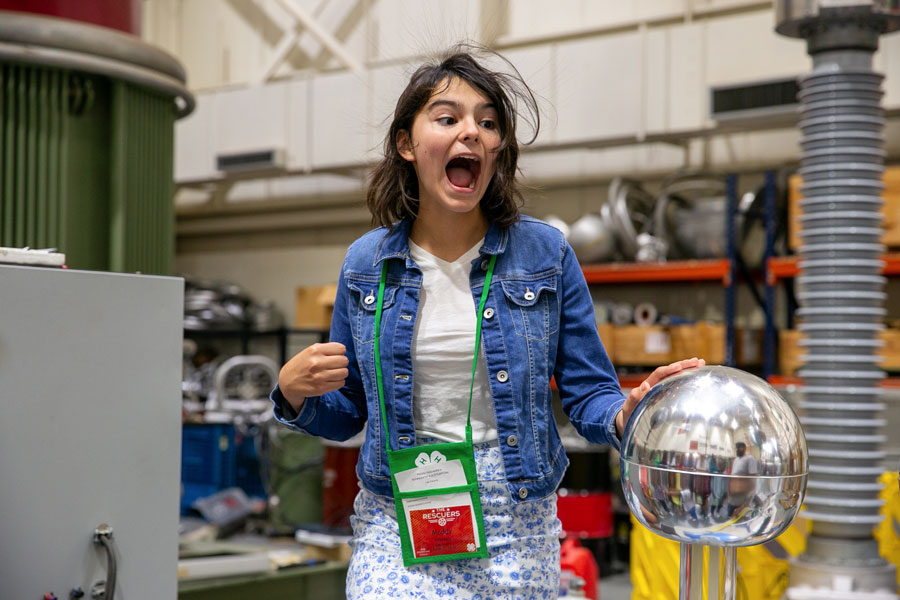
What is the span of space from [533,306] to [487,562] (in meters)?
0.39

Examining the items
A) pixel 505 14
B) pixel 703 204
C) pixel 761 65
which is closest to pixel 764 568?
pixel 703 204

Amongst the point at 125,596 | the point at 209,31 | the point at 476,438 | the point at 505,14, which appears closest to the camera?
the point at 476,438

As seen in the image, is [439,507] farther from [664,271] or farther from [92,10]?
[664,271]

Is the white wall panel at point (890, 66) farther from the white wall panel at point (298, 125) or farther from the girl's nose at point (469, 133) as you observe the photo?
the girl's nose at point (469, 133)

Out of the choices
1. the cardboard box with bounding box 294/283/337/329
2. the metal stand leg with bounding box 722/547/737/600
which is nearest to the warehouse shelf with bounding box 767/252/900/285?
the cardboard box with bounding box 294/283/337/329

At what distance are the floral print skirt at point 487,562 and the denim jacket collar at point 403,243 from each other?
293mm

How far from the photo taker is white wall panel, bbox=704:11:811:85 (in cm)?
549

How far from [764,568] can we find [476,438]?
2.14 meters

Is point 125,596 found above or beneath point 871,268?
beneath

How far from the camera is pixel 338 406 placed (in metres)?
1.54

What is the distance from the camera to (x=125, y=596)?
1.83 m

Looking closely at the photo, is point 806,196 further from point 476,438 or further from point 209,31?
point 209,31

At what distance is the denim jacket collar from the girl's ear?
10 cm

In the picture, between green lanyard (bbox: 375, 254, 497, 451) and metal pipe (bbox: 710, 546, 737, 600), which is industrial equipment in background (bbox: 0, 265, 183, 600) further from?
metal pipe (bbox: 710, 546, 737, 600)
